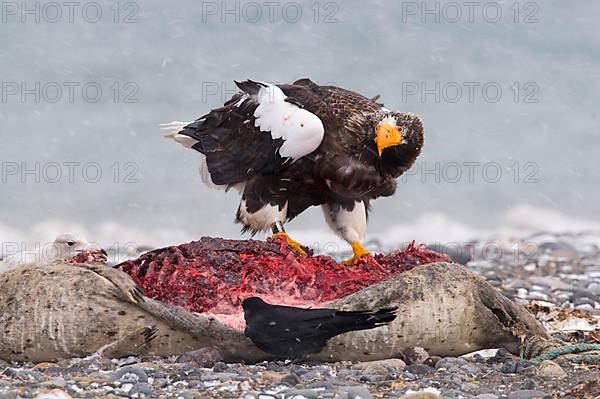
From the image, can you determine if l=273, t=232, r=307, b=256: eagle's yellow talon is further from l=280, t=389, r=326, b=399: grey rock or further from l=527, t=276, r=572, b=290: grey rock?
l=527, t=276, r=572, b=290: grey rock

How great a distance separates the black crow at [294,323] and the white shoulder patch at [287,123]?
281 cm

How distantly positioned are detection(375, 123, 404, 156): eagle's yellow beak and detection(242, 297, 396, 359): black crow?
2.37 meters

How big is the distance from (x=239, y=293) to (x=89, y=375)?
1163mm

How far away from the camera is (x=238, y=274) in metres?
7.59

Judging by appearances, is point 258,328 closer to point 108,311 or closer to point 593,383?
point 108,311

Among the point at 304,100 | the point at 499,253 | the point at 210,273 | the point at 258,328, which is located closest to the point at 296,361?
the point at 258,328

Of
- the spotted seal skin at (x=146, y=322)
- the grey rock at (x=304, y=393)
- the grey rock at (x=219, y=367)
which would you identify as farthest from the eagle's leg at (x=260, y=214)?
the grey rock at (x=304, y=393)

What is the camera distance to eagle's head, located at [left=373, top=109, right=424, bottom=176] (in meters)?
9.20

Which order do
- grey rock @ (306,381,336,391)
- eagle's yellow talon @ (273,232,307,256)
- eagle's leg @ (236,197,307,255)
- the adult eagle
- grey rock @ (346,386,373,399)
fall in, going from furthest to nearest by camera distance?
eagle's leg @ (236,197,307,255) < the adult eagle < eagle's yellow talon @ (273,232,307,256) < grey rock @ (306,381,336,391) < grey rock @ (346,386,373,399)

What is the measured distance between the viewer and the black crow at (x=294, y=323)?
7074 mm

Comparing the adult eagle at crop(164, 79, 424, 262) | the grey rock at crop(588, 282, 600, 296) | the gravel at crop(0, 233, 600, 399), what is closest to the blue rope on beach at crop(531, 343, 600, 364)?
the gravel at crop(0, 233, 600, 399)

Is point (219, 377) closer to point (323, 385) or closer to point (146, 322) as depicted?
point (323, 385)

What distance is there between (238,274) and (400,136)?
2.25 meters

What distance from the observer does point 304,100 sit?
10.1 m
